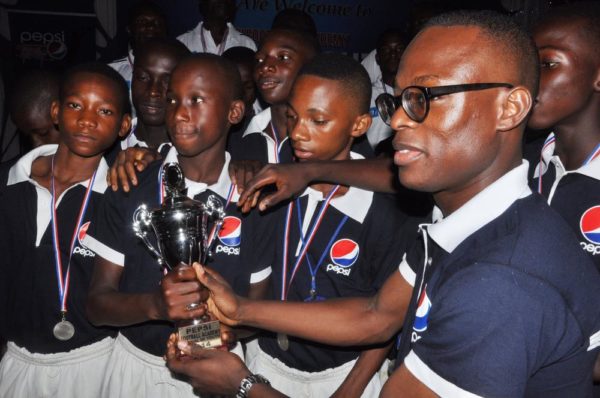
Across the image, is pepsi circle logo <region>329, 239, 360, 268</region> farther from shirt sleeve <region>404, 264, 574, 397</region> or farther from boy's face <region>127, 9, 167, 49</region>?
boy's face <region>127, 9, 167, 49</region>

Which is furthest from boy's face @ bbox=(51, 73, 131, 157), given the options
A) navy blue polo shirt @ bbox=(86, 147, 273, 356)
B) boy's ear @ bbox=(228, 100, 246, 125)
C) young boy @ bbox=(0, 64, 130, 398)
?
boy's ear @ bbox=(228, 100, 246, 125)

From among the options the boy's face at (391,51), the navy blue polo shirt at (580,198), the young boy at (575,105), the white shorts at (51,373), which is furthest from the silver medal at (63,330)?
the boy's face at (391,51)

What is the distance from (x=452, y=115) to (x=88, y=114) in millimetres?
1933

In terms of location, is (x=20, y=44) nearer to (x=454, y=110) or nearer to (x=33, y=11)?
(x=33, y=11)

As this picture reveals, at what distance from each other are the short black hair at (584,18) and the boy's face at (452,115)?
3.95ft

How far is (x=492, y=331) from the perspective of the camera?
1337 millimetres

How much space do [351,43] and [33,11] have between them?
506 centimetres

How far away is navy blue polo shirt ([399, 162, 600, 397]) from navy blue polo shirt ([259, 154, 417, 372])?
100 centimetres

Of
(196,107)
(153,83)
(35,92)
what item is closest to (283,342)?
(196,107)

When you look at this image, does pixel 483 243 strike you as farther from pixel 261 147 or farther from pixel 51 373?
pixel 51 373

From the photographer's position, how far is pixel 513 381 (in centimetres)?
133

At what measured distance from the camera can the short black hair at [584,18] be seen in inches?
98.8

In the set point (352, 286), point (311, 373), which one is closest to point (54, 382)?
point (311, 373)

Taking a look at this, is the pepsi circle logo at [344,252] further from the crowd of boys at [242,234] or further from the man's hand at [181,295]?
the man's hand at [181,295]
